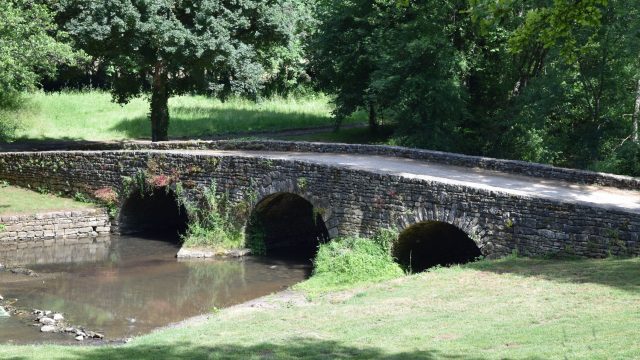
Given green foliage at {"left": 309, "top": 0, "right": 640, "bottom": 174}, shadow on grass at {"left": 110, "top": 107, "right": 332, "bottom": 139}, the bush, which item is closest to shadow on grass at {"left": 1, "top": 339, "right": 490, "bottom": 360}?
green foliage at {"left": 309, "top": 0, "right": 640, "bottom": 174}

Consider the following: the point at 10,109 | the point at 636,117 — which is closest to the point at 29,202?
the point at 10,109

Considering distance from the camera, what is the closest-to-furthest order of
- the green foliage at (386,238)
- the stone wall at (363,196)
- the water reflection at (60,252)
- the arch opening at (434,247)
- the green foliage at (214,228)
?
the stone wall at (363,196), the green foliage at (386,238), the arch opening at (434,247), the water reflection at (60,252), the green foliage at (214,228)

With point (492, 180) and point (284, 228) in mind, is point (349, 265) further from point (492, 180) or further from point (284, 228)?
point (284, 228)

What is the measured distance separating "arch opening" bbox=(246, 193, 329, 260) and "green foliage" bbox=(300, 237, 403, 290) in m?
2.85

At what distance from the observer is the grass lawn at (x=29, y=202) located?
2958 cm

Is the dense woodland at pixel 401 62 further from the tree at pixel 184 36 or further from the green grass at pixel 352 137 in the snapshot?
the green grass at pixel 352 137

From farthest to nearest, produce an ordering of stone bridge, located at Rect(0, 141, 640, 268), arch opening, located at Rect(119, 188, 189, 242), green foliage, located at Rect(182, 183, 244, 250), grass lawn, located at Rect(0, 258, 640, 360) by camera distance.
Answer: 1. arch opening, located at Rect(119, 188, 189, 242)
2. green foliage, located at Rect(182, 183, 244, 250)
3. stone bridge, located at Rect(0, 141, 640, 268)
4. grass lawn, located at Rect(0, 258, 640, 360)

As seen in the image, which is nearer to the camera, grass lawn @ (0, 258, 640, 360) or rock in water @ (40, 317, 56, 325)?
grass lawn @ (0, 258, 640, 360)

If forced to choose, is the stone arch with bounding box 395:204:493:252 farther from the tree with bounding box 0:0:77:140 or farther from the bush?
the bush

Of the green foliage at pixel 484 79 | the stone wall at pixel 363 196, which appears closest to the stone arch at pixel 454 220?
the stone wall at pixel 363 196

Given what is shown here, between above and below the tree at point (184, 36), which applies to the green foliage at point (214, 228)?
below

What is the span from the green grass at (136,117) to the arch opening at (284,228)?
14980 millimetres

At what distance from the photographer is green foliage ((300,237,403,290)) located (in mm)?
21484

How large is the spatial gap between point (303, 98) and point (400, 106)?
890 inches
